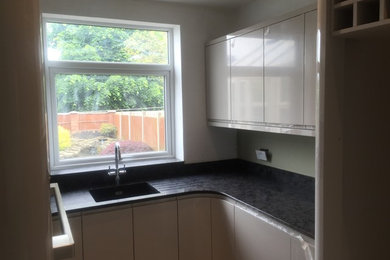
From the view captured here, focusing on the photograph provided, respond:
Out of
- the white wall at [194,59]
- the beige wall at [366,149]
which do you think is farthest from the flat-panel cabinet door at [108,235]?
the beige wall at [366,149]

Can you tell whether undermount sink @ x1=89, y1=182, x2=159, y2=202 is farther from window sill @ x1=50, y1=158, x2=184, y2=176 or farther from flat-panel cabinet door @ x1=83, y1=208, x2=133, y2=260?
flat-panel cabinet door @ x1=83, y1=208, x2=133, y2=260

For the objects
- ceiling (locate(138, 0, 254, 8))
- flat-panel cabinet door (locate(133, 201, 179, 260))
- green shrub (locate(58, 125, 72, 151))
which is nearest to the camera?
flat-panel cabinet door (locate(133, 201, 179, 260))

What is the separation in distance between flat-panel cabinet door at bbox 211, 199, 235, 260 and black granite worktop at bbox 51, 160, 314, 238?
101 mm

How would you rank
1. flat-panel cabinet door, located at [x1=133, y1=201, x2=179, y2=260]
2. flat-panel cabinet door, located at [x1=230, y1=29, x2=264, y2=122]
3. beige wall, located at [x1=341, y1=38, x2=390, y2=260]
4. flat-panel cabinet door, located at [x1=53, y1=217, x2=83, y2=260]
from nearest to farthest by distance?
beige wall, located at [x1=341, y1=38, x2=390, y2=260], flat-panel cabinet door, located at [x1=53, y1=217, x2=83, y2=260], flat-panel cabinet door, located at [x1=133, y1=201, x2=179, y2=260], flat-panel cabinet door, located at [x1=230, y1=29, x2=264, y2=122]

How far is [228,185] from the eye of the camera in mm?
2561

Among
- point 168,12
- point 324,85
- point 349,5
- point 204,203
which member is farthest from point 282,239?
point 168,12

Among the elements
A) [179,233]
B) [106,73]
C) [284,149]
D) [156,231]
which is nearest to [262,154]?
[284,149]

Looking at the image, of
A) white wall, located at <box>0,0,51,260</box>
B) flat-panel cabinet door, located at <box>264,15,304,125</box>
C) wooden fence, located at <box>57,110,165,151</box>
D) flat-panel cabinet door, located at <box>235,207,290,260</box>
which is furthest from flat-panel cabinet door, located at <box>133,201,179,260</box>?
white wall, located at <box>0,0,51,260</box>

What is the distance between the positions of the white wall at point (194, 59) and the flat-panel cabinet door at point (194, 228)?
0.64 meters

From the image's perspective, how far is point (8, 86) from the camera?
430mm

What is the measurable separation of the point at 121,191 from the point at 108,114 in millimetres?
677

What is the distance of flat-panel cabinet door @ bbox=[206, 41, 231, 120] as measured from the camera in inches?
107

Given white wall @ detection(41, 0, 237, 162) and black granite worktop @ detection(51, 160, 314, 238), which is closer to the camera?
black granite worktop @ detection(51, 160, 314, 238)

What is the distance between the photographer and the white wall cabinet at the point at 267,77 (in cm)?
195
